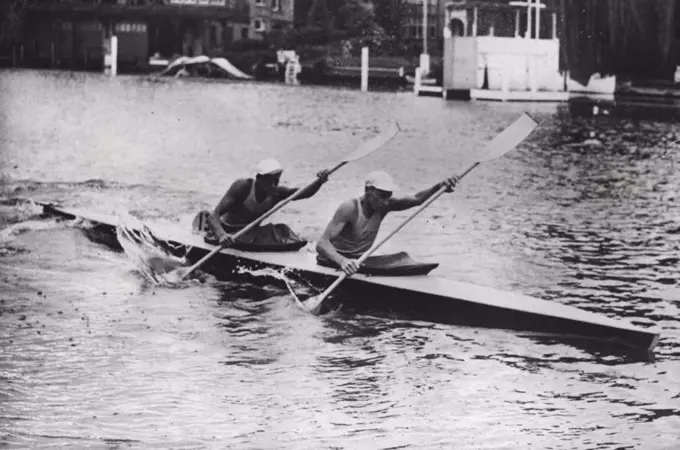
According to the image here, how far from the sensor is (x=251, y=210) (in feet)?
56.6

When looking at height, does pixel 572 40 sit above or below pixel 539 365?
above

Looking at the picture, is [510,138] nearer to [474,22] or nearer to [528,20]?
[528,20]

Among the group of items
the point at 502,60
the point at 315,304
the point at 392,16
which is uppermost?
the point at 392,16

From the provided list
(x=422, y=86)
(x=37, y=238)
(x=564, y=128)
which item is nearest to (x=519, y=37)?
(x=422, y=86)

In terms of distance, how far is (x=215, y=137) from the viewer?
48344mm

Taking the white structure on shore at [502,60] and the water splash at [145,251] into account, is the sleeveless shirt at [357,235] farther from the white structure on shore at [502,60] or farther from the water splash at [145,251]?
the white structure on shore at [502,60]

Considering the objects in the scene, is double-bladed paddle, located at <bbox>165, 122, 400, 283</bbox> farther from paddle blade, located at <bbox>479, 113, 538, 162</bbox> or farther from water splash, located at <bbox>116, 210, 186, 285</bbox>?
paddle blade, located at <bbox>479, 113, 538, 162</bbox>

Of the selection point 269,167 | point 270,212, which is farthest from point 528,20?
point 269,167

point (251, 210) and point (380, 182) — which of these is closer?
point (380, 182)

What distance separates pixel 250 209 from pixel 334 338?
3237 millimetres

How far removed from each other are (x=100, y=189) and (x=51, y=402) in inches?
744

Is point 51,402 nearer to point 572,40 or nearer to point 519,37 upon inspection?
point 572,40

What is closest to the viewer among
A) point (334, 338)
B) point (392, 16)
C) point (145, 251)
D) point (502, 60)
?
point (334, 338)

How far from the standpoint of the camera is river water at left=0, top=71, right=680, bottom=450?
11.5 metres
